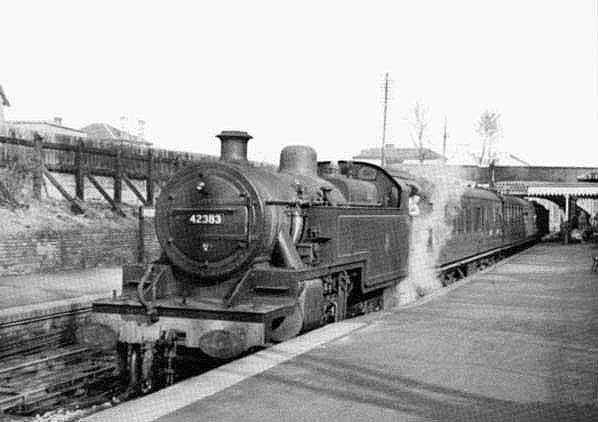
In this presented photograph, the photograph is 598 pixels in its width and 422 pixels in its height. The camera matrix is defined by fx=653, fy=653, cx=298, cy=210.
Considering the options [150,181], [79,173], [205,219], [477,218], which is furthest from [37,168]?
[477,218]

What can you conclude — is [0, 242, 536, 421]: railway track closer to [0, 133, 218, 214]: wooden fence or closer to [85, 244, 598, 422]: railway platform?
[85, 244, 598, 422]: railway platform

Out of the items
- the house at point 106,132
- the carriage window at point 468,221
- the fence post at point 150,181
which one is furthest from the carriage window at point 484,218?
the house at point 106,132

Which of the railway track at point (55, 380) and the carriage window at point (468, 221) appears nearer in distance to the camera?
the railway track at point (55, 380)

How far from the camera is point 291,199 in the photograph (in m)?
7.78

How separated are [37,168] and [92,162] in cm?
203

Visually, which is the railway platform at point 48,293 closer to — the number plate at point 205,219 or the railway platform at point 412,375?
the number plate at point 205,219

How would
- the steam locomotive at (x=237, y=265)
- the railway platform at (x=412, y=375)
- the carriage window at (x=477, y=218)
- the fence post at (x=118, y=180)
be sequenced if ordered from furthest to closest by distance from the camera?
the fence post at (x=118, y=180) → the carriage window at (x=477, y=218) → the steam locomotive at (x=237, y=265) → the railway platform at (x=412, y=375)

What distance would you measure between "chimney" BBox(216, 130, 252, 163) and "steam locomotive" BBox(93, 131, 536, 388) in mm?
12

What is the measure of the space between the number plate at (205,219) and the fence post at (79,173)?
9.58 metres

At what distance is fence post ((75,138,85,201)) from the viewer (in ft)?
52.3

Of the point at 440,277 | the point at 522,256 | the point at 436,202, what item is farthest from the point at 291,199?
the point at 522,256

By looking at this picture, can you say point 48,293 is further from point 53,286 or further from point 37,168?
point 37,168

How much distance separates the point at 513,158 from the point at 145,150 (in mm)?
82445

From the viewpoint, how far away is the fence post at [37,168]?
14.7 metres
